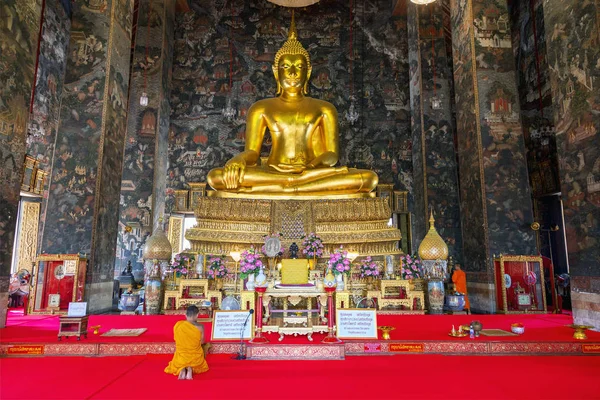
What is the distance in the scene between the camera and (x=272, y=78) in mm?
11375

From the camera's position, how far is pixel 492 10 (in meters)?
6.84

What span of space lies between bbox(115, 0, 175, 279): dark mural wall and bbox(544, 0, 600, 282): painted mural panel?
7815 mm

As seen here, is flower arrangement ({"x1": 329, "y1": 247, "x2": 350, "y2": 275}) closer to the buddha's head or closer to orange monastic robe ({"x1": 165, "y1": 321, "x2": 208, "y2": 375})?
orange monastic robe ({"x1": 165, "y1": 321, "x2": 208, "y2": 375})

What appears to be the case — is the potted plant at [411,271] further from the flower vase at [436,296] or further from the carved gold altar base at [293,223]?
the carved gold altar base at [293,223]

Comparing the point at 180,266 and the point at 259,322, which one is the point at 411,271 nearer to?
the point at 259,322

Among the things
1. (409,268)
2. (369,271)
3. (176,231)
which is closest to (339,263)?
(369,271)

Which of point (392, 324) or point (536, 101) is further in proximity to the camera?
point (536, 101)

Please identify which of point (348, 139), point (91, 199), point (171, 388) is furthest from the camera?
point (348, 139)

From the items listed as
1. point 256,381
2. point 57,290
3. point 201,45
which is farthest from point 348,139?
point 256,381

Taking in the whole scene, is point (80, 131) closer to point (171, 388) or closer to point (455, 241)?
point (171, 388)

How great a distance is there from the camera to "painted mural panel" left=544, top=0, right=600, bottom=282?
4.21m

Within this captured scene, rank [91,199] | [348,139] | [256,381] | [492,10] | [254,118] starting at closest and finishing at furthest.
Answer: [256,381]
[91,199]
[492,10]
[254,118]
[348,139]

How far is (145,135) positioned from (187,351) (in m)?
8.04

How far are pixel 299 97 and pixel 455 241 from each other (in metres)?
4.45
